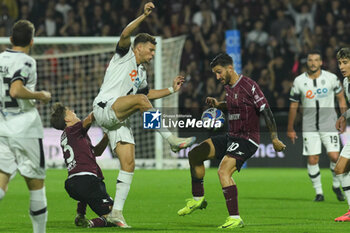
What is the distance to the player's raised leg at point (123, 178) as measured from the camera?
27.3 feet

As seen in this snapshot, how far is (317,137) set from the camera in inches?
486

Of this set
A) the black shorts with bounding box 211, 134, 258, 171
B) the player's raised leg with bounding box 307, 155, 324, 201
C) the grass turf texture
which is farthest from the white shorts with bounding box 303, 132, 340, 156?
the black shorts with bounding box 211, 134, 258, 171

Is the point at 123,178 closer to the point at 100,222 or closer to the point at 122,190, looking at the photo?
the point at 122,190

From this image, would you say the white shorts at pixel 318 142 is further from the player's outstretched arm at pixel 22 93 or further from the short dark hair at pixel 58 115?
the player's outstretched arm at pixel 22 93

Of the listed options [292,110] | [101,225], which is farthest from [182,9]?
[101,225]

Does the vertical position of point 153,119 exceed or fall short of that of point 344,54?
it falls short

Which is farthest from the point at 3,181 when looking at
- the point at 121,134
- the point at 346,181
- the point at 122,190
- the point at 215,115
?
the point at 346,181

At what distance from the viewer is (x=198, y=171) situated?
9.26 meters

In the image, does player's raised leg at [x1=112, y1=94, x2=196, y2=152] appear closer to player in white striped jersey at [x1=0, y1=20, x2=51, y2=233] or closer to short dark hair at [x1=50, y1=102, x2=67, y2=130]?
short dark hair at [x1=50, y1=102, x2=67, y2=130]

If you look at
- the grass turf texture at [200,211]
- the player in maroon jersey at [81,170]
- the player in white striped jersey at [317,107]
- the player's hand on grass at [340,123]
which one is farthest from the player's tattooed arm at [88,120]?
the player in white striped jersey at [317,107]

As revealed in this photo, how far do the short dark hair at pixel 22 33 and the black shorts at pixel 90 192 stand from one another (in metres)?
2.31

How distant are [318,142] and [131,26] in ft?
17.1

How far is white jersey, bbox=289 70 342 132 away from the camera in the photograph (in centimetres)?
1228

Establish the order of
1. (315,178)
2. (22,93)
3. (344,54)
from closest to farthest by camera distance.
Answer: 1. (22,93)
2. (344,54)
3. (315,178)
